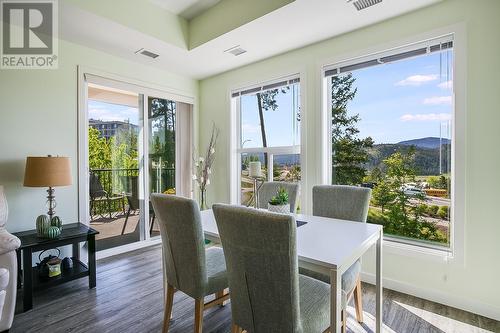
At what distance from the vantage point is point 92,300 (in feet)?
7.50

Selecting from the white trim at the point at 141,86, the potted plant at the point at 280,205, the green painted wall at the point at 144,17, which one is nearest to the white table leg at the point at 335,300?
the potted plant at the point at 280,205

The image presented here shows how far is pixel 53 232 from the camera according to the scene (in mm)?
2363

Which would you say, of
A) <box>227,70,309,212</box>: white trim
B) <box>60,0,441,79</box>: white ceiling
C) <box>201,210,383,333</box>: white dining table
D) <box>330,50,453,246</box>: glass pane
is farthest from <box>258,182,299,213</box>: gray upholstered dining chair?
<box>60,0,441,79</box>: white ceiling

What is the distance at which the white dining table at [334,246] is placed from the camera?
1.19 m

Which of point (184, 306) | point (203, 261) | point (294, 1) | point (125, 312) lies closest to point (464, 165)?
point (294, 1)

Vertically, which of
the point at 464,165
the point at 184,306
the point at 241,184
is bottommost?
the point at 184,306

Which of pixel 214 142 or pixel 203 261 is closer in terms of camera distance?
pixel 203 261

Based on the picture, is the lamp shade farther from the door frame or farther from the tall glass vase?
the tall glass vase

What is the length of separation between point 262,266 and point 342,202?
1260 mm

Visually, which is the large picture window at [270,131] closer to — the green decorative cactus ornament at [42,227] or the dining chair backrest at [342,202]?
the dining chair backrest at [342,202]

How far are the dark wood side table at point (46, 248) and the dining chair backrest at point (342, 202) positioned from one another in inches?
85.8

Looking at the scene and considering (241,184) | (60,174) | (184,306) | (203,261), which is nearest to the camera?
(203,261)

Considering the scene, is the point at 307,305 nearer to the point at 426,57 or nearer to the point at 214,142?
the point at 426,57

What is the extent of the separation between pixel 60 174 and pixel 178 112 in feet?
6.48
